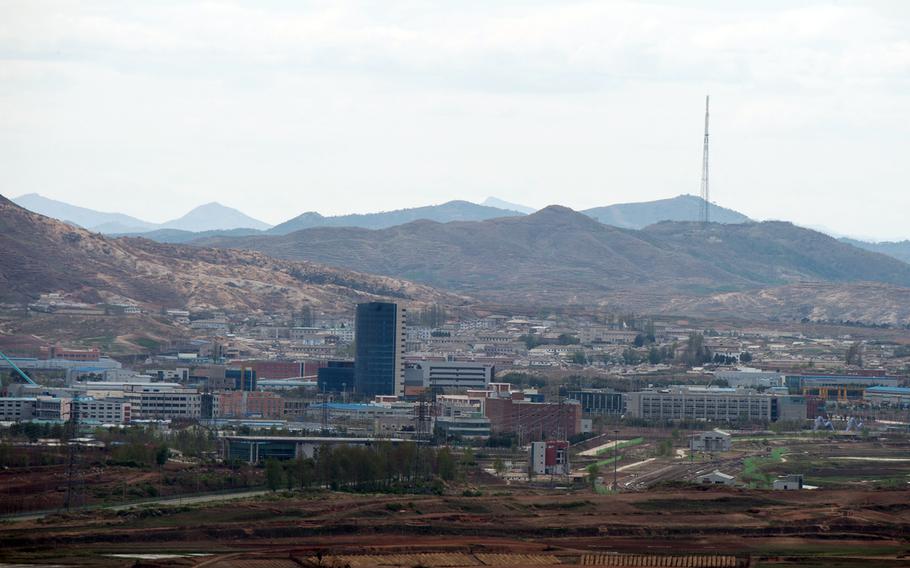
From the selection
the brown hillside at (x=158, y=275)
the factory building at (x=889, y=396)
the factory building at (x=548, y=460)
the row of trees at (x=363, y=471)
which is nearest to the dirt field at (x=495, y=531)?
the row of trees at (x=363, y=471)

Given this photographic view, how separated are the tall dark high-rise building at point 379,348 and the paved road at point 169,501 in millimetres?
45395

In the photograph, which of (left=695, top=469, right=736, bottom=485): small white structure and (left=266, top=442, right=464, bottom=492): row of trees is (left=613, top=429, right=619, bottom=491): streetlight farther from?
(left=266, top=442, right=464, bottom=492): row of trees

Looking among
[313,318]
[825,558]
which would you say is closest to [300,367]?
[313,318]

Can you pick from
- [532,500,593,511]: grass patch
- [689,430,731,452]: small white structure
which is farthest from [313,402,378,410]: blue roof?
[532,500,593,511]: grass patch

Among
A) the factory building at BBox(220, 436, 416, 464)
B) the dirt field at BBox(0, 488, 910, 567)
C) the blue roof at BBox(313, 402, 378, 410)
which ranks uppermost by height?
the blue roof at BBox(313, 402, 378, 410)

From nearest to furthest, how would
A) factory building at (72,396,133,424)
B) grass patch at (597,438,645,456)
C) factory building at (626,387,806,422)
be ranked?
1. grass patch at (597,438,645,456)
2. factory building at (72,396,133,424)
3. factory building at (626,387,806,422)

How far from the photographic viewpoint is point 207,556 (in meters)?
47.9

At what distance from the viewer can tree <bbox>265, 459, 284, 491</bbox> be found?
204 feet

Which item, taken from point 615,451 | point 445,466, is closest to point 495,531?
point 445,466

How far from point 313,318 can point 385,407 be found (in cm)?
6378

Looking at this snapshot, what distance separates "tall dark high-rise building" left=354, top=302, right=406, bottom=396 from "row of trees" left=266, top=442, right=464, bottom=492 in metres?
41.3

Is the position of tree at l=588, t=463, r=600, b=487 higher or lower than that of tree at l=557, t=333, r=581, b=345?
lower

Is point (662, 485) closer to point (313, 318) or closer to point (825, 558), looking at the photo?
point (825, 558)

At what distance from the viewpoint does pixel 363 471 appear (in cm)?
6350
